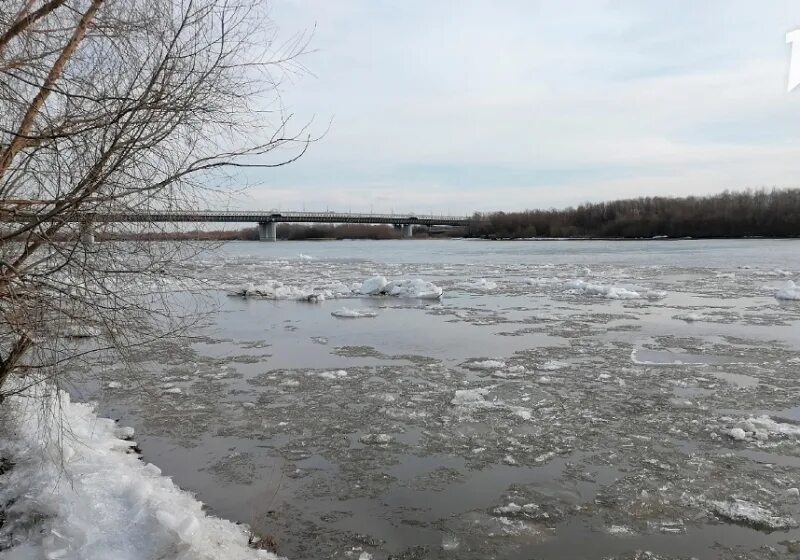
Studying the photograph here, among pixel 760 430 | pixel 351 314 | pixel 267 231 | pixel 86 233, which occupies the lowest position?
pixel 351 314

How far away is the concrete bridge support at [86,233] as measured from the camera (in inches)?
114

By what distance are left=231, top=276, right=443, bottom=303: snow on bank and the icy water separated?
218 inches

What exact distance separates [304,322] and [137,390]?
587 centimetres

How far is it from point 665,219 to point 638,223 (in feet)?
12.6

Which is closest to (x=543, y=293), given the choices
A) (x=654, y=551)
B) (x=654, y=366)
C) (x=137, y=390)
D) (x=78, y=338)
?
(x=654, y=366)

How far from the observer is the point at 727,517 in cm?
438

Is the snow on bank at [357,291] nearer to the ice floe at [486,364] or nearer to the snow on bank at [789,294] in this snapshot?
the ice floe at [486,364]

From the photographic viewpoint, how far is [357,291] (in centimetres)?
1955

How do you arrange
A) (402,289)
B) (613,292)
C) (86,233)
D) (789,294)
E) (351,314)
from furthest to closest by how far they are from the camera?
1. (402,289)
2. (613,292)
3. (789,294)
4. (351,314)
5. (86,233)

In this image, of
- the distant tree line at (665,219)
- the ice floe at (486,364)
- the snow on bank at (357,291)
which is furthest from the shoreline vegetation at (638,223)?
the ice floe at (486,364)

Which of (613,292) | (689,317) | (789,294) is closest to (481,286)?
(613,292)

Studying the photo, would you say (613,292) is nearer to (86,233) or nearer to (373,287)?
(373,287)

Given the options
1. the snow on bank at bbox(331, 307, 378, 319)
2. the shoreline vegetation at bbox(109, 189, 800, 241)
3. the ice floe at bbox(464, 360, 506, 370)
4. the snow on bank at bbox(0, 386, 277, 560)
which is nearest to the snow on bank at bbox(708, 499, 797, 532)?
the snow on bank at bbox(0, 386, 277, 560)

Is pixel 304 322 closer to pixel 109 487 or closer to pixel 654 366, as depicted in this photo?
pixel 654 366
